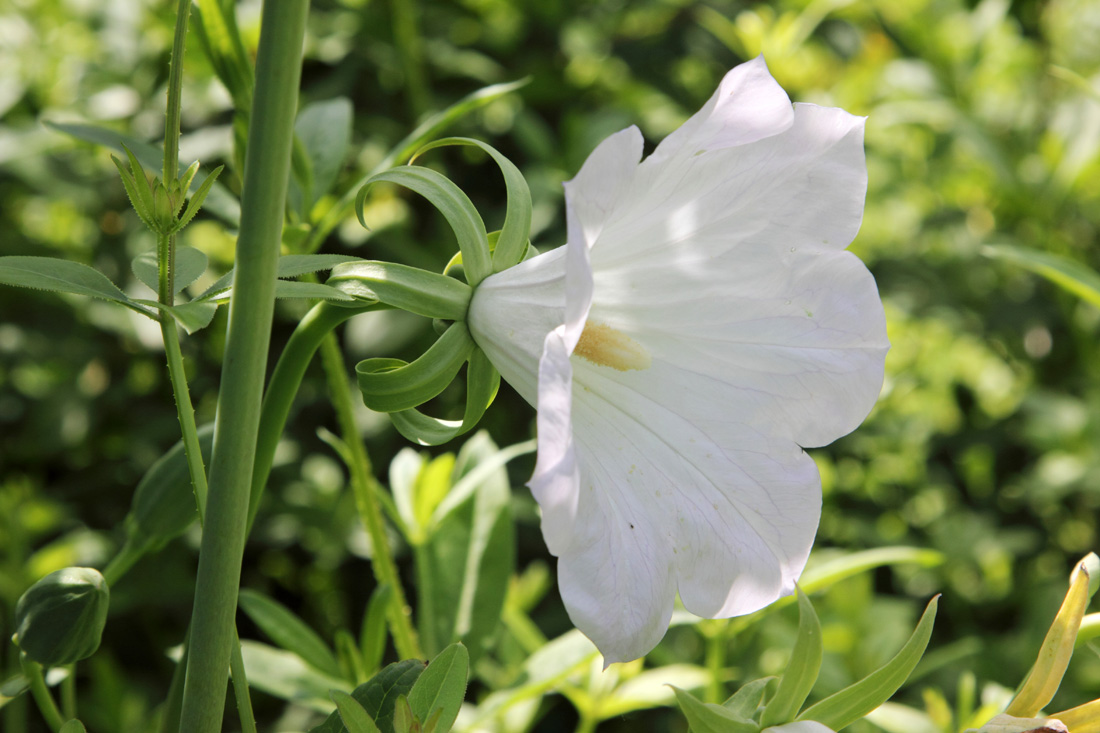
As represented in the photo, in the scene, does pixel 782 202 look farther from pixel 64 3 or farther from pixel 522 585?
pixel 64 3

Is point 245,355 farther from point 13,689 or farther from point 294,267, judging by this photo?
point 13,689

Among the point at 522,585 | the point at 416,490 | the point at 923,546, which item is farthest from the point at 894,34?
the point at 416,490

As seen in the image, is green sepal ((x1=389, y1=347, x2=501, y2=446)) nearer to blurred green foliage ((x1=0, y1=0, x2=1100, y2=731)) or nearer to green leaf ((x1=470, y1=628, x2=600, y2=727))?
green leaf ((x1=470, y1=628, x2=600, y2=727))

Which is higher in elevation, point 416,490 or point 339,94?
point 339,94

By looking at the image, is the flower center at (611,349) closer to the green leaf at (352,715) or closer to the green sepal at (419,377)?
the green sepal at (419,377)

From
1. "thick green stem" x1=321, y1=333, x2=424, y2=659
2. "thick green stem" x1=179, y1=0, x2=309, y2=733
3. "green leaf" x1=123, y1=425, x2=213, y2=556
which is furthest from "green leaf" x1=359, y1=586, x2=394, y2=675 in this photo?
"thick green stem" x1=179, y1=0, x2=309, y2=733

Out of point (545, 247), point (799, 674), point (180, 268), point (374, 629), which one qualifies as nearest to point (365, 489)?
point (374, 629)
